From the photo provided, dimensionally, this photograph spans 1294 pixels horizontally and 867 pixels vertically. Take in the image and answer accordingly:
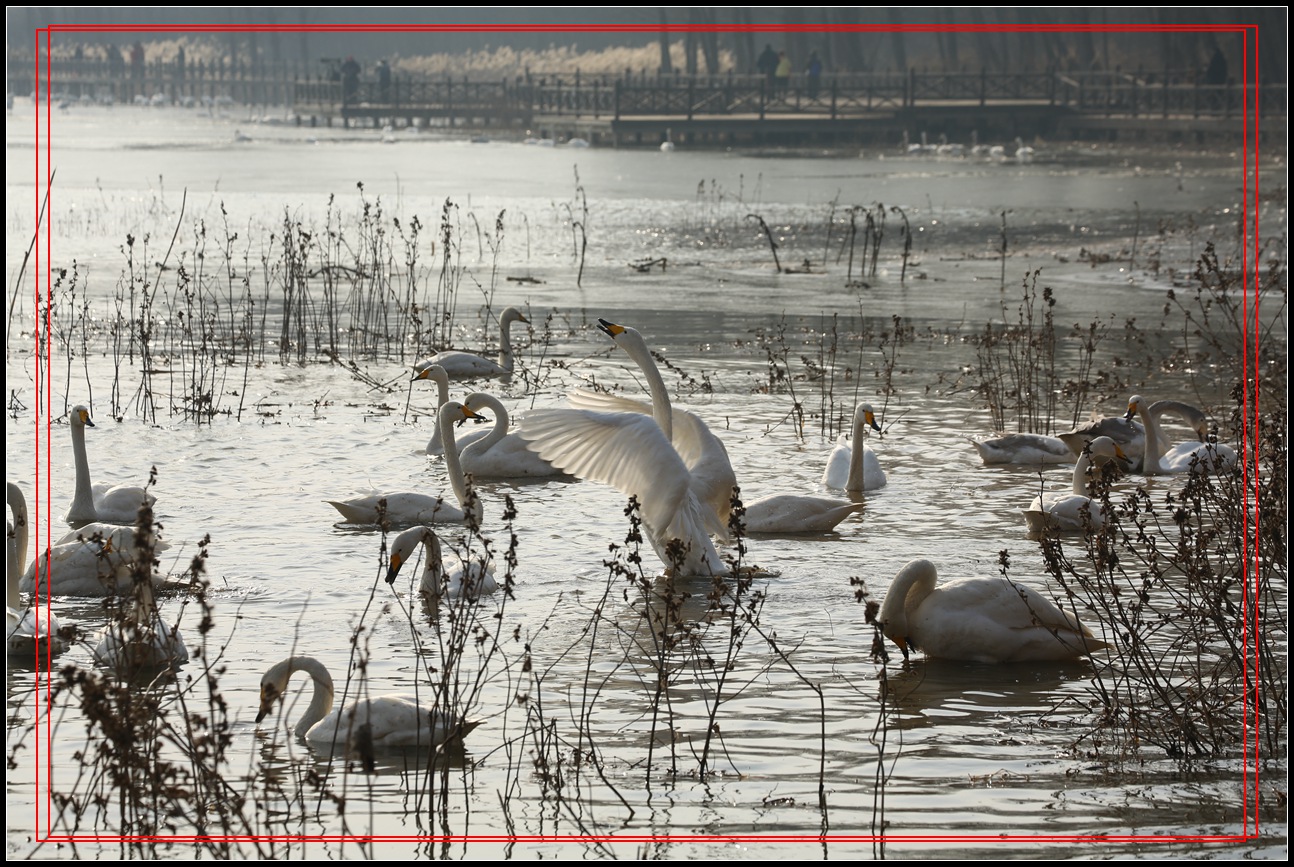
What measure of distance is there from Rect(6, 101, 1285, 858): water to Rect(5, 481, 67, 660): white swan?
0.12 metres

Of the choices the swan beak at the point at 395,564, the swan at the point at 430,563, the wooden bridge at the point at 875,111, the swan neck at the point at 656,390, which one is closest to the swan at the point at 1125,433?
the swan neck at the point at 656,390

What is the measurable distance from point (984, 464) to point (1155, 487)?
96 cm

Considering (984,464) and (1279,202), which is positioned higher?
(1279,202)

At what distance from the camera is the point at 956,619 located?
6.18 metres

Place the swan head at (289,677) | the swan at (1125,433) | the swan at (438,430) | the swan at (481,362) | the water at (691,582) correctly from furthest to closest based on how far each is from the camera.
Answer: the swan at (481,362) → the swan at (438,430) → the swan at (1125,433) → the swan head at (289,677) → the water at (691,582)

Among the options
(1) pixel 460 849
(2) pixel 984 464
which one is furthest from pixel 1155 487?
(1) pixel 460 849

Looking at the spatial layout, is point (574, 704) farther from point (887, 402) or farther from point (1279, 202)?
point (1279, 202)

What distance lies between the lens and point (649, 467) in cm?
714

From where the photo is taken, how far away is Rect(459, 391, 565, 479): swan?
9578 millimetres

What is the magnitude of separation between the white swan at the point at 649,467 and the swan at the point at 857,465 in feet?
5.49

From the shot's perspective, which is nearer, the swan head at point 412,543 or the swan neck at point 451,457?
the swan head at point 412,543

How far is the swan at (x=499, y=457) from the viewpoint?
377 inches

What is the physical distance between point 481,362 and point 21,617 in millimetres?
6839

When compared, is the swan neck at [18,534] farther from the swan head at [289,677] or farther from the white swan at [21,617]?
the swan head at [289,677]
